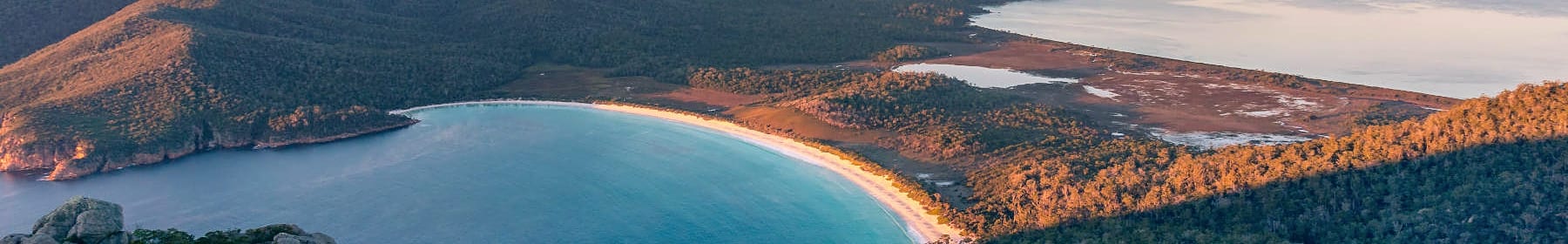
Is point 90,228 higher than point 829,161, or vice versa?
point 90,228

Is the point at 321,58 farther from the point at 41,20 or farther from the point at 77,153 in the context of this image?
the point at 41,20

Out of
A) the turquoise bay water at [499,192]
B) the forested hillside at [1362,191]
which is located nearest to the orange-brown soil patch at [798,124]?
the turquoise bay water at [499,192]

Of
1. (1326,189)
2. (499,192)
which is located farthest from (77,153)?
(1326,189)

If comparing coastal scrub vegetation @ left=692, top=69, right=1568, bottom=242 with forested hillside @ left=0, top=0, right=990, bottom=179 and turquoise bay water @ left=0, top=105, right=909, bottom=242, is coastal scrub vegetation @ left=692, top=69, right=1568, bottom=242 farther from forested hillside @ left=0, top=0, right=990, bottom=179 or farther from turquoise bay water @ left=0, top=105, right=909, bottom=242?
forested hillside @ left=0, top=0, right=990, bottom=179

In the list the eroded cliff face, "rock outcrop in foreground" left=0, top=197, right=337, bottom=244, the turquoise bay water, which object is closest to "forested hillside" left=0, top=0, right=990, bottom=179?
the eroded cliff face

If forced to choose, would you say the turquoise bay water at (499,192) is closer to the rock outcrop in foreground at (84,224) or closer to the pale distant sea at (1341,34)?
the rock outcrop in foreground at (84,224)

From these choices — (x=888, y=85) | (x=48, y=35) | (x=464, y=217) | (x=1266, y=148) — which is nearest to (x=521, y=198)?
(x=464, y=217)
